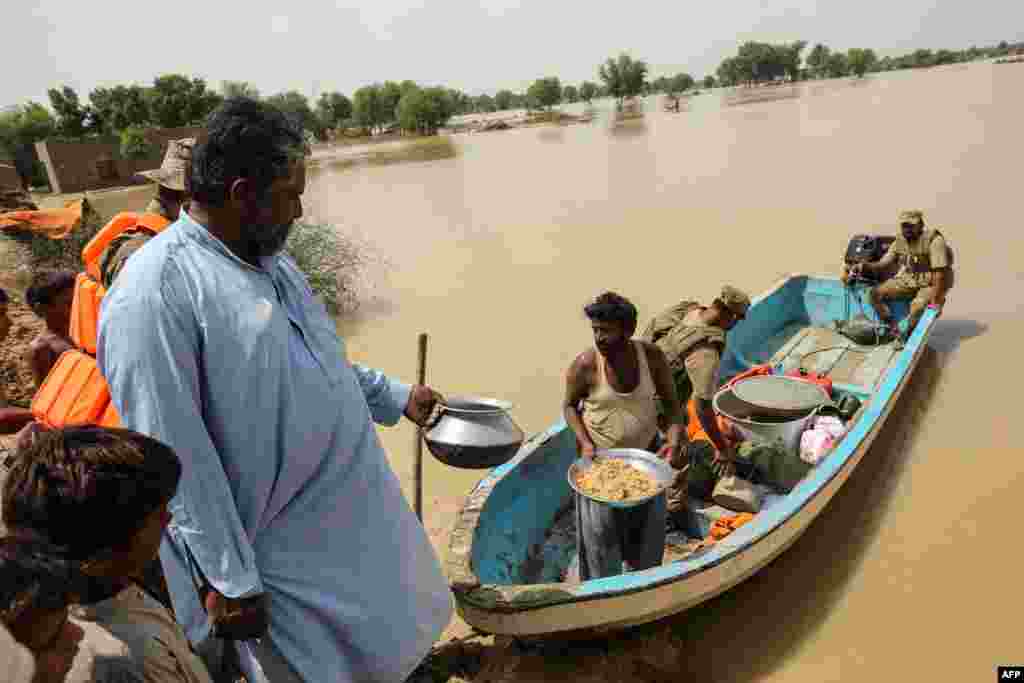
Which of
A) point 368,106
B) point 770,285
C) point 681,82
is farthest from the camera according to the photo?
point 681,82

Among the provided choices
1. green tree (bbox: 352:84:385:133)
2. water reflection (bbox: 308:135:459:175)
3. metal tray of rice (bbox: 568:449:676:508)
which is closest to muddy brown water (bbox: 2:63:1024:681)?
metal tray of rice (bbox: 568:449:676:508)

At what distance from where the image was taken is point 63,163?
29.5 meters

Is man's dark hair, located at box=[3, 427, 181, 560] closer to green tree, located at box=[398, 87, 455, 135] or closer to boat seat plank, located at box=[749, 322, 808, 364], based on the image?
boat seat plank, located at box=[749, 322, 808, 364]

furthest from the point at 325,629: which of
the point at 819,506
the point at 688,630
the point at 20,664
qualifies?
the point at 819,506

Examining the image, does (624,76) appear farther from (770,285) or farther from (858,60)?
(770,285)

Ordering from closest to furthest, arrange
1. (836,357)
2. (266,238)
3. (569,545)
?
(266,238) < (569,545) < (836,357)

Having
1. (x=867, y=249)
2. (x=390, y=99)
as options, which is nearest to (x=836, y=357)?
(x=867, y=249)

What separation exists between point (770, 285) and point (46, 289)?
8.70 m

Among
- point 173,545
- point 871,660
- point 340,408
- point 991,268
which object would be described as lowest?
point 871,660

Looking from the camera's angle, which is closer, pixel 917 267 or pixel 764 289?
pixel 917 267

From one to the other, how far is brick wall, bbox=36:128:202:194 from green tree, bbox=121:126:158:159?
475 mm

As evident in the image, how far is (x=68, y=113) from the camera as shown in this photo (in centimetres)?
3797

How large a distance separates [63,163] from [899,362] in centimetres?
3550

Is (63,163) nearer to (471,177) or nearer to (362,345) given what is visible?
(471,177)
